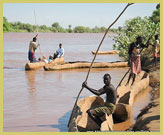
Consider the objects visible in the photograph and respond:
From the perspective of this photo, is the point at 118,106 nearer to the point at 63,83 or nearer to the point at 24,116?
the point at 24,116

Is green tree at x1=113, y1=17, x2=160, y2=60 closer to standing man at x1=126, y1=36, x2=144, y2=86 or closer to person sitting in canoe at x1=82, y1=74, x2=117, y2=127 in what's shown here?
standing man at x1=126, y1=36, x2=144, y2=86

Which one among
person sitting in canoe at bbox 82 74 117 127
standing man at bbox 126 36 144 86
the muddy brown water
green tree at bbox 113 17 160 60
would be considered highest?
green tree at bbox 113 17 160 60

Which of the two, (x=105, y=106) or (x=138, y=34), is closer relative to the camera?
(x=105, y=106)

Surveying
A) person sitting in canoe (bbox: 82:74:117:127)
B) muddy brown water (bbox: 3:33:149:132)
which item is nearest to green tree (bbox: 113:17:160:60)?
muddy brown water (bbox: 3:33:149:132)

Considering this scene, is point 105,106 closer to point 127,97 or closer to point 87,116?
point 87,116

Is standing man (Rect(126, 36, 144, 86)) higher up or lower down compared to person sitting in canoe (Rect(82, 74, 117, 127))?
higher up

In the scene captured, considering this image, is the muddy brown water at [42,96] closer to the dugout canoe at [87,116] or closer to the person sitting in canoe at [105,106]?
the dugout canoe at [87,116]

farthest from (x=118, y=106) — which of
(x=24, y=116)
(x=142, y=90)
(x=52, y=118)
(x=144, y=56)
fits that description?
(x=144, y=56)

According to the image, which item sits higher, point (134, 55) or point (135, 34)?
point (135, 34)

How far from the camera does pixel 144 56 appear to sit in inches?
429

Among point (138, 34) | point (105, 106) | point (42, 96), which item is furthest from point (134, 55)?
point (138, 34)

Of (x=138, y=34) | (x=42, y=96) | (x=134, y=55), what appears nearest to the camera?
(x=134, y=55)

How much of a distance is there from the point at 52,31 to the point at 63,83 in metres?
47.9

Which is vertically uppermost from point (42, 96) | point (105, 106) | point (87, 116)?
point (105, 106)
